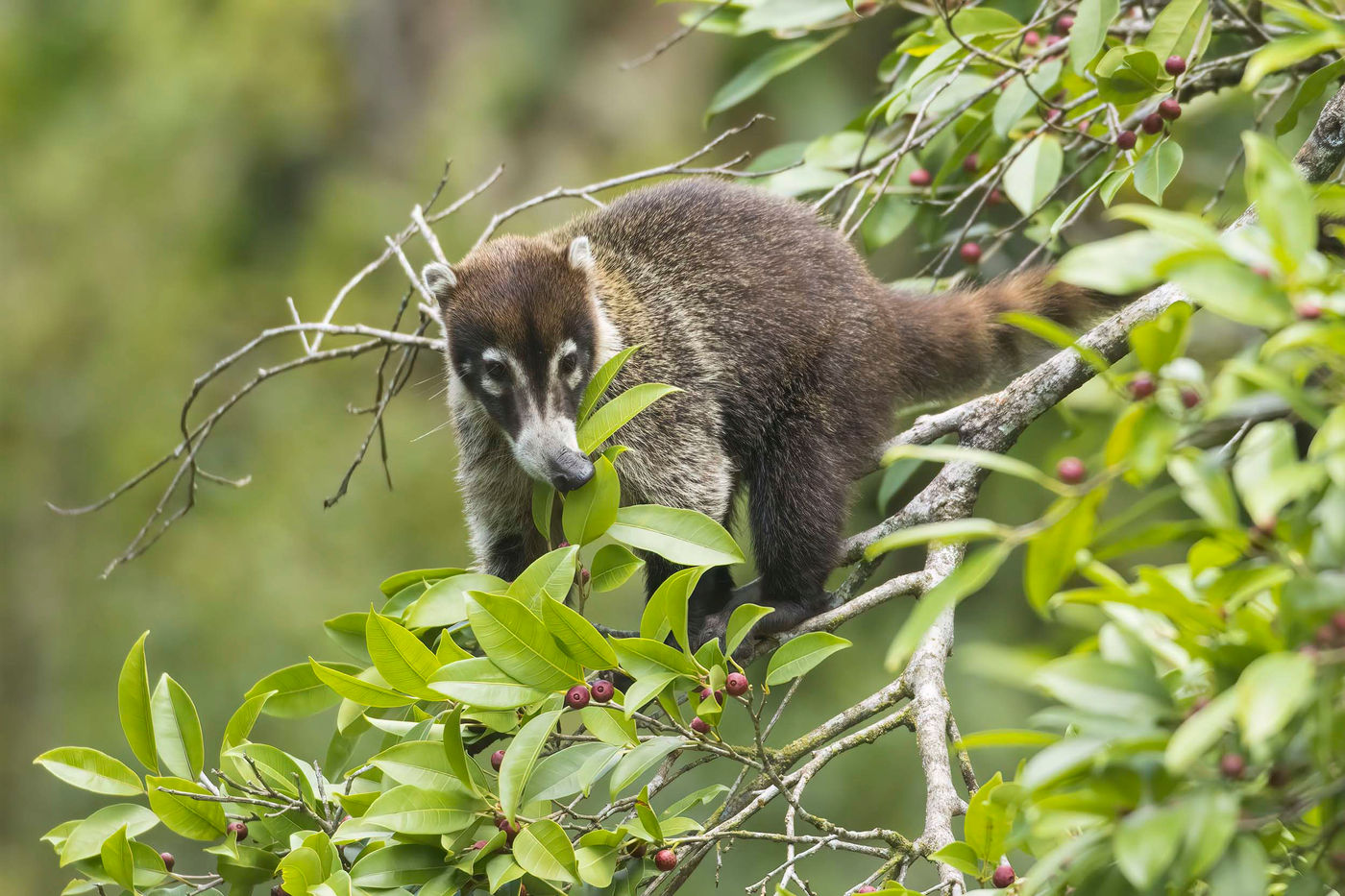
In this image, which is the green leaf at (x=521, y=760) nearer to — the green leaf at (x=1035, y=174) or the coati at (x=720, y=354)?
the coati at (x=720, y=354)

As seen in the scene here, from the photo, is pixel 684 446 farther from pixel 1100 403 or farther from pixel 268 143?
pixel 268 143

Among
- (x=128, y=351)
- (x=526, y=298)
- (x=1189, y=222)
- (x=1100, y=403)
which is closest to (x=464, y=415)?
(x=526, y=298)

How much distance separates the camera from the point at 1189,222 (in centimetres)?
112

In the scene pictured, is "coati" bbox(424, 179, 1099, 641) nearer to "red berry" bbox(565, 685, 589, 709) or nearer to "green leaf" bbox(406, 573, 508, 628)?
"green leaf" bbox(406, 573, 508, 628)

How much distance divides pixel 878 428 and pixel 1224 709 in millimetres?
2323

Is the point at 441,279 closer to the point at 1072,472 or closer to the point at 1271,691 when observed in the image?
the point at 1072,472

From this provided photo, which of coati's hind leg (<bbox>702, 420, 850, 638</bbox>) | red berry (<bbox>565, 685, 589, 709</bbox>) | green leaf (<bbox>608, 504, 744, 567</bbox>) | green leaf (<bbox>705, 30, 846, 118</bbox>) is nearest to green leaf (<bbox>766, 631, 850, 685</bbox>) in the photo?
green leaf (<bbox>608, 504, 744, 567</bbox>)

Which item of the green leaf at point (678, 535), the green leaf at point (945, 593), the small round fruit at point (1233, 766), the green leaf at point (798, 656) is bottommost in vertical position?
the green leaf at point (798, 656)

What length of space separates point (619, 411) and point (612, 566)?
298 mm

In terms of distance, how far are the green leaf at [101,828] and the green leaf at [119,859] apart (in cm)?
4

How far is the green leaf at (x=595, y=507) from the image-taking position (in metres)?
2.06

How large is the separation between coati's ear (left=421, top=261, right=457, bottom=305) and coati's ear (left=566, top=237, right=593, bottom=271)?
32 centimetres

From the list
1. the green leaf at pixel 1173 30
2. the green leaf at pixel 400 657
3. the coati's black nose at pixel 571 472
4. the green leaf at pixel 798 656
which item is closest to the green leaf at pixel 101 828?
the green leaf at pixel 400 657

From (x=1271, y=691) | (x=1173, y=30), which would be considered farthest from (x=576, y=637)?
(x=1173, y=30)
